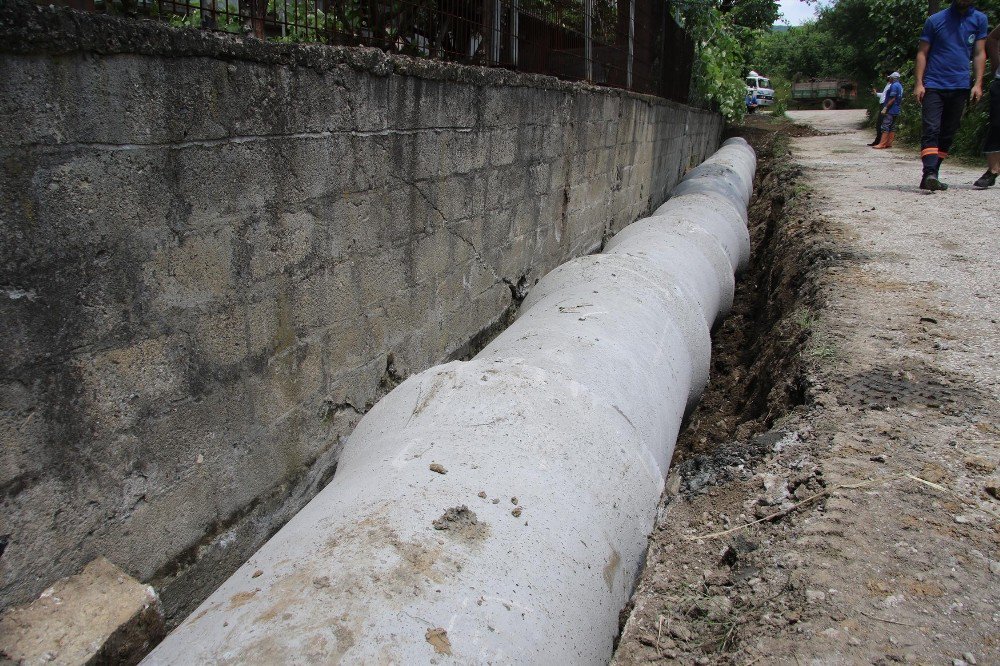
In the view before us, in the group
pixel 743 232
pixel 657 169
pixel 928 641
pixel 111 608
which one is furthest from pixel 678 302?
pixel 657 169

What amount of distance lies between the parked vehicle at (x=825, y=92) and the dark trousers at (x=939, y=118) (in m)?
32.0

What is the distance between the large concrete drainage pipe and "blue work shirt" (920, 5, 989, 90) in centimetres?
590

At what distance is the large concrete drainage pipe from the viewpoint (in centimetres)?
121

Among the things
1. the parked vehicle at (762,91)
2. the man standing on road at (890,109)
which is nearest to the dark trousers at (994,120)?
the man standing on road at (890,109)

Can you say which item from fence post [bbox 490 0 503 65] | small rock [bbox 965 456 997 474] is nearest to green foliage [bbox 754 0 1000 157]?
fence post [bbox 490 0 503 65]

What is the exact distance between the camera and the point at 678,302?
3.22 meters

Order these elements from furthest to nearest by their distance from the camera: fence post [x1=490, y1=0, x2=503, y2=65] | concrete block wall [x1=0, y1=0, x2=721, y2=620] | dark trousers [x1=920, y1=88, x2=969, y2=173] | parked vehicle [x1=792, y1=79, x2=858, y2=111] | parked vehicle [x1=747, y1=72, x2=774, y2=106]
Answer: parked vehicle [x1=792, y1=79, x2=858, y2=111] → parked vehicle [x1=747, y1=72, x2=774, y2=106] → dark trousers [x1=920, y1=88, x2=969, y2=173] → fence post [x1=490, y1=0, x2=503, y2=65] → concrete block wall [x1=0, y1=0, x2=721, y2=620]

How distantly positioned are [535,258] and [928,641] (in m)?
3.40

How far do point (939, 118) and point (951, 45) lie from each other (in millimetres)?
688

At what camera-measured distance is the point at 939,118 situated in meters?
Answer: 6.66

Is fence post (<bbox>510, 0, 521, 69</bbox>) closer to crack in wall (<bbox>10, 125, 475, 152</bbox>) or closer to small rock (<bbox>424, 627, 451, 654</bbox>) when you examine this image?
crack in wall (<bbox>10, 125, 475, 152</bbox>)

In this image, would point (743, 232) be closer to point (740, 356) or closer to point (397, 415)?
point (740, 356)

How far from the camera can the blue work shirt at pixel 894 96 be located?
1321 cm

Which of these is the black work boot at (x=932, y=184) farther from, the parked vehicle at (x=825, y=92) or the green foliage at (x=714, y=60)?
the parked vehicle at (x=825, y=92)
